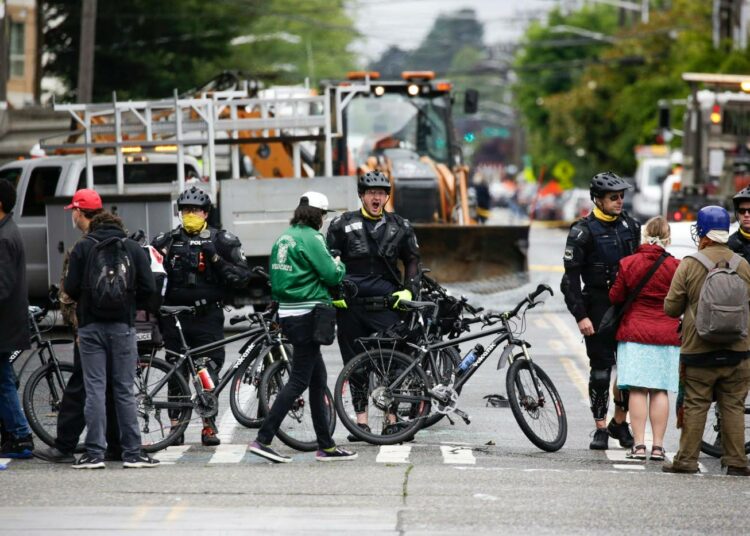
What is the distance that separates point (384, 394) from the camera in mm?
11555

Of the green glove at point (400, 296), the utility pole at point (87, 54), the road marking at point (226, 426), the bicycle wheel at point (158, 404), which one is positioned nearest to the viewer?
the bicycle wheel at point (158, 404)

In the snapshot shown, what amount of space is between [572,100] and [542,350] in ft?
171

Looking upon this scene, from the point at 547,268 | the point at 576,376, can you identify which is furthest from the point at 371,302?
the point at 547,268

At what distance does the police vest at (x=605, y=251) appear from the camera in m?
11.7

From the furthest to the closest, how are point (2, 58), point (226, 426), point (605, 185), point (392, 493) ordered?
point (2, 58) < point (226, 426) < point (605, 185) < point (392, 493)

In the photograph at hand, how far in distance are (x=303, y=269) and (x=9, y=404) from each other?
2.15m

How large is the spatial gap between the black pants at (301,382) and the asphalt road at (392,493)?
228 millimetres

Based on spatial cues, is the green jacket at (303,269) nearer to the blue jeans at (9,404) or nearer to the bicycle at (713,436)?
the blue jeans at (9,404)

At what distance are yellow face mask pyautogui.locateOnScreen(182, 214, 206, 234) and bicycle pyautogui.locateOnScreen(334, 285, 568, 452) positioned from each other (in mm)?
1469

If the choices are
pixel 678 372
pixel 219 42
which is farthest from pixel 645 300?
pixel 219 42

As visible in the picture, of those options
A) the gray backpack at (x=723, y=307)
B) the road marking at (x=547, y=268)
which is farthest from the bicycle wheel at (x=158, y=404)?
the road marking at (x=547, y=268)

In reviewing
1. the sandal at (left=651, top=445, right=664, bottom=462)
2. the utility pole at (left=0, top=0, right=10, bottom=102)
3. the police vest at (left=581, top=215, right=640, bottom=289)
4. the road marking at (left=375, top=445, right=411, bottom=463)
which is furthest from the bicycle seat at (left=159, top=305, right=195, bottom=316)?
the utility pole at (left=0, top=0, right=10, bottom=102)

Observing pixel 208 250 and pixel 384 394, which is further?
pixel 208 250

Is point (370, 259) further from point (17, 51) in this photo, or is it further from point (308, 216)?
point (17, 51)
